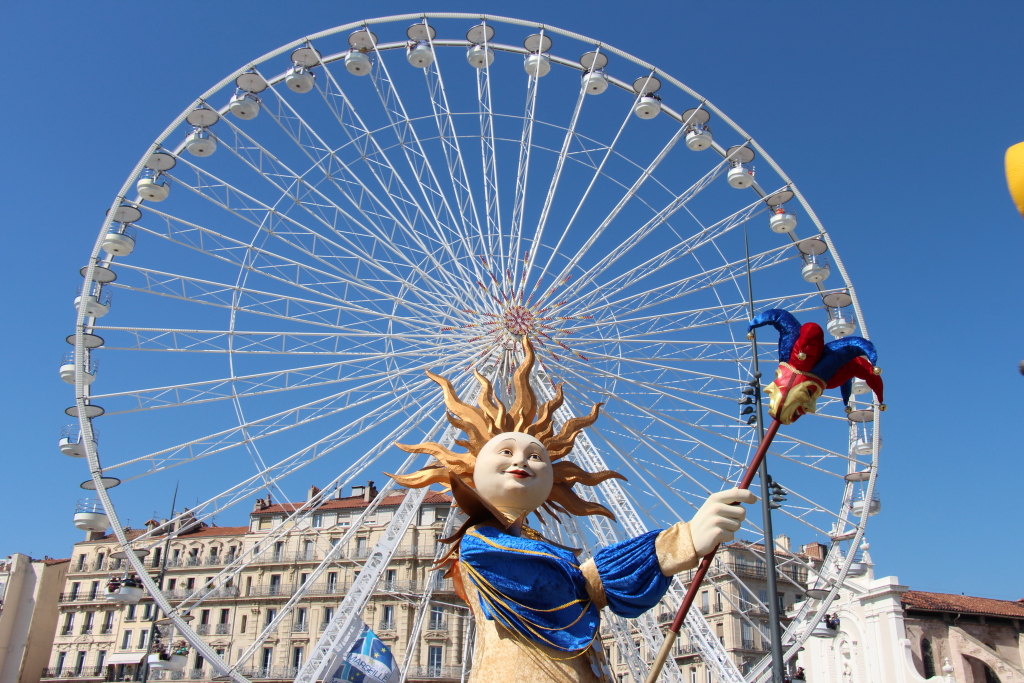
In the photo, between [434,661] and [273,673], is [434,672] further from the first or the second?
[273,673]

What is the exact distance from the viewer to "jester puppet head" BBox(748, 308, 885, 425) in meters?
6.16

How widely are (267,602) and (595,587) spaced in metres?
43.0

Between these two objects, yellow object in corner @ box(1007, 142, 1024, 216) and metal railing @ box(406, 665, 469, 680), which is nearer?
yellow object in corner @ box(1007, 142, 1024, 216)

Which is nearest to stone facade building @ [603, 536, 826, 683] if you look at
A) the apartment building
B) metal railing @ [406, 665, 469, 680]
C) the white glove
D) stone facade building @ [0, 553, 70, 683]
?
metal railing @ [406, 665, 469, 680]

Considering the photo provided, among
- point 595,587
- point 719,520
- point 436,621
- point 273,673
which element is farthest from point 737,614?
point 719,520

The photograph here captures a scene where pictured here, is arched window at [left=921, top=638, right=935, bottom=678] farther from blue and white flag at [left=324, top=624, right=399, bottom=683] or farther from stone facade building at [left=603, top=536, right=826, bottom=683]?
blue and white flag at [left=324, top=624, right=399, bottom=683]

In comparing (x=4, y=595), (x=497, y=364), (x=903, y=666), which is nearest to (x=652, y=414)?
(x=497, y=364)

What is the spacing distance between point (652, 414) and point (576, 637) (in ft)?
41.2

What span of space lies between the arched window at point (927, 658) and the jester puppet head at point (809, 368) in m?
28.4

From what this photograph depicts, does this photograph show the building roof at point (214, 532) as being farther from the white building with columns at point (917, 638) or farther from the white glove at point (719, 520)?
the white glove at point (719, 520)

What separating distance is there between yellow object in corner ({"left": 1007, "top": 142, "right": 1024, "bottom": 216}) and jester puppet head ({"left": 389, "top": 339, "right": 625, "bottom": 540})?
4.38m

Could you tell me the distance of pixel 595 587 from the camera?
7062mm

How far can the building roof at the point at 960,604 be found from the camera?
3103 cm

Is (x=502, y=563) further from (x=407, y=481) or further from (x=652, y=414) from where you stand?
(x=652, y=414)
